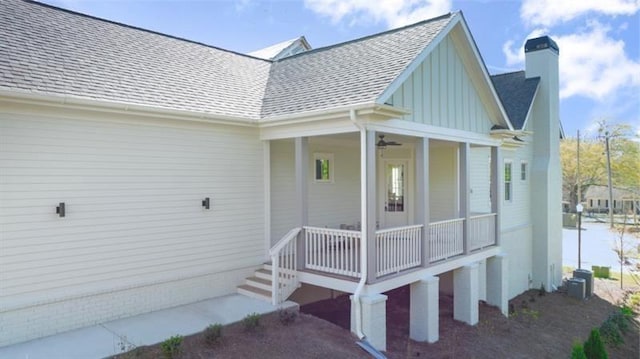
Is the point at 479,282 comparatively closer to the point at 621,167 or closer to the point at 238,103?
the point at 238,103

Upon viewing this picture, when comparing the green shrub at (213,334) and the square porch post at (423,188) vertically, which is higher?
the square porch post at (423,188)

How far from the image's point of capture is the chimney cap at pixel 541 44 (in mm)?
17250

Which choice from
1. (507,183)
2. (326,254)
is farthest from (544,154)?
(326,254)

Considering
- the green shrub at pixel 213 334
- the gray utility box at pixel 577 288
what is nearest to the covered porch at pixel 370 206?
the green shrub at pixel 213 334

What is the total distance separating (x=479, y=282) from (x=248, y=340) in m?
7.78

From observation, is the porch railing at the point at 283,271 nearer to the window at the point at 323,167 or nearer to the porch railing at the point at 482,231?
the window at the point at 323,167

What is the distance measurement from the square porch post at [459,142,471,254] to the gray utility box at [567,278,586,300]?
28.4 feet

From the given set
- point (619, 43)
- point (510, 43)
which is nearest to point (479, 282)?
point (510, 43)

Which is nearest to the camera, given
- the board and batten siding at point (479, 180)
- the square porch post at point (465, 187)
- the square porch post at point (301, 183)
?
the square porch post at point (301, 183)

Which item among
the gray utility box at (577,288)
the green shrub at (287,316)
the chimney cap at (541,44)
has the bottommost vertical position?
the gray utility box at (577,288)

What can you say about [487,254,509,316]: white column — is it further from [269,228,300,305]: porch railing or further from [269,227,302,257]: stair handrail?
[269,227,302,257]: stair handrail

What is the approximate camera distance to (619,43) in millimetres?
40562

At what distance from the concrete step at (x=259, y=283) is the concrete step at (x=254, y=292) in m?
0.06

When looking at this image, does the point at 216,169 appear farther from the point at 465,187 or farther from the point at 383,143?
the point at 465,187
